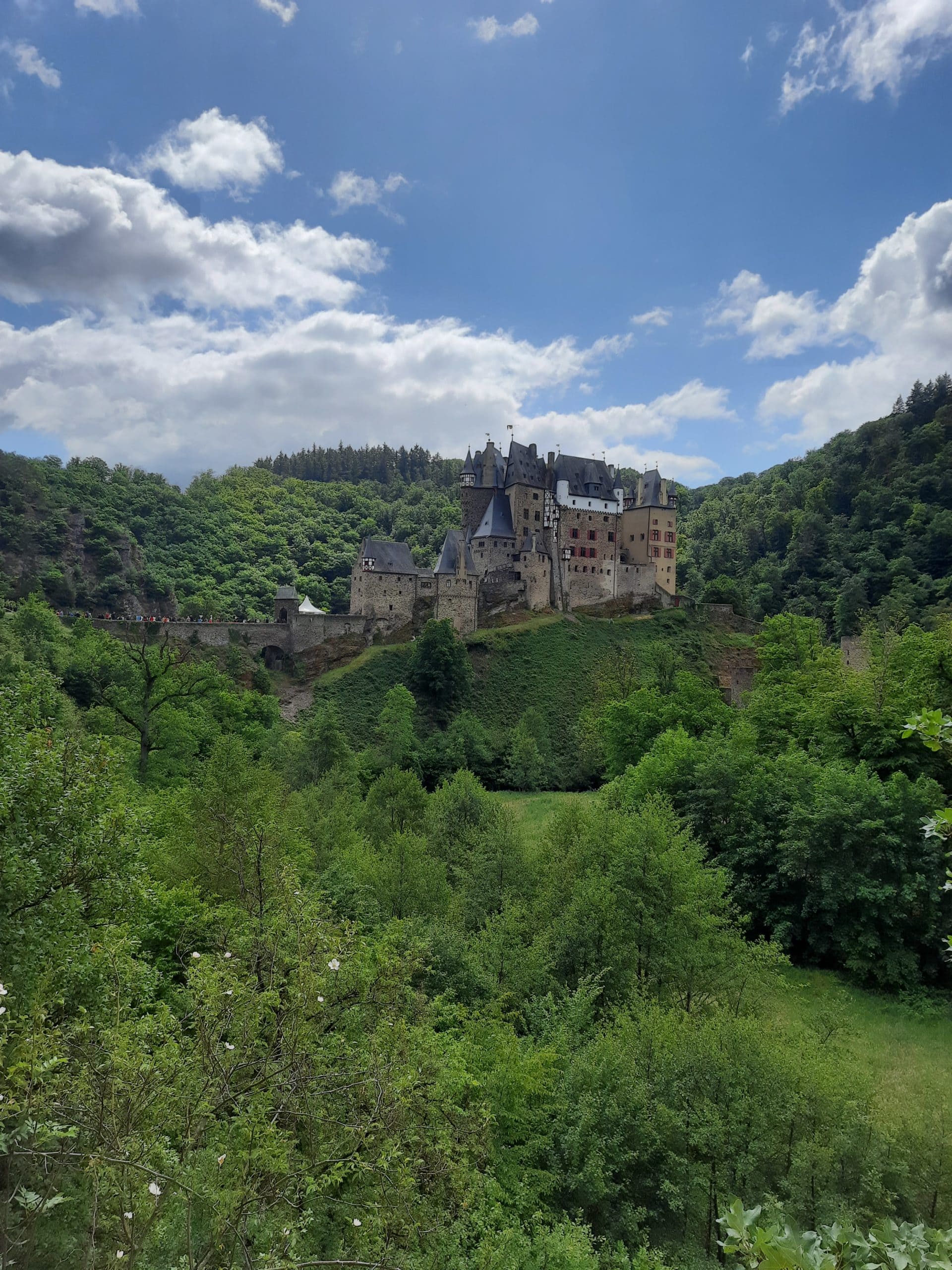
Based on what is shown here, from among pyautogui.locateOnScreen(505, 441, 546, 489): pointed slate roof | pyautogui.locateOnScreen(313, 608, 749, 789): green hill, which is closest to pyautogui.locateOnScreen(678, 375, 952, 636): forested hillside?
pyautogui.locateOnScreen(313, 608, 749, 789): green hill

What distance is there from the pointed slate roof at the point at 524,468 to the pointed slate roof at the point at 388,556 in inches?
525

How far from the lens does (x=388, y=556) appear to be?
68812mm

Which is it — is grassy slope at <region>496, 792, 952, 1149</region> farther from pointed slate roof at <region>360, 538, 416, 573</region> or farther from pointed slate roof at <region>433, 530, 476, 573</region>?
pointed slate roof at <region>360, 538, 416, 573</region>

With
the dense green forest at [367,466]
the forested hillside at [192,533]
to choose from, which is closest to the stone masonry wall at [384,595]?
the forested hillside at [192,533]

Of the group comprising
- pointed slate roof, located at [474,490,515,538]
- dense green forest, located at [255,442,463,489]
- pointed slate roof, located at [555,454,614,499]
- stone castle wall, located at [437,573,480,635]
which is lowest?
stone castle wall, located at [437,573,480,635]

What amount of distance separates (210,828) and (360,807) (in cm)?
1488

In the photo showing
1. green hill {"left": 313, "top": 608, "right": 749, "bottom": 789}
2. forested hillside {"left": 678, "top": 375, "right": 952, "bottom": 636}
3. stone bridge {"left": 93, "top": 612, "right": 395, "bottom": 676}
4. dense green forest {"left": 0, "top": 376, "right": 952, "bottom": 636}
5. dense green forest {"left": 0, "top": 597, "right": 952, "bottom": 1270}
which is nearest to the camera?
dense green forest {"left": 0, "top": 597, "right": 952, "bottom": 1270}

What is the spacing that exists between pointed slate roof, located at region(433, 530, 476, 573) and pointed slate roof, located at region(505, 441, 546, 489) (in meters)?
8.96

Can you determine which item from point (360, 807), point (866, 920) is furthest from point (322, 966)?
point (360, 807)

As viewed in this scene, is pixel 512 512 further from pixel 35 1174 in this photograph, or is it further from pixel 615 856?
pixel 35 1174

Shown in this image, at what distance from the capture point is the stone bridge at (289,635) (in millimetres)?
61906

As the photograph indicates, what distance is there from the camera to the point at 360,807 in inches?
1427

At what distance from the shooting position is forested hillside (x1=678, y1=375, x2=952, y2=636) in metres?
84.2

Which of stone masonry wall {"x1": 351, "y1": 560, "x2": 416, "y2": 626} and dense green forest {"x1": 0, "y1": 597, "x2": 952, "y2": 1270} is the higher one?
stone masonry wall {"x1": 351, "y1": 560, "x2": 416, "y2": 626}
